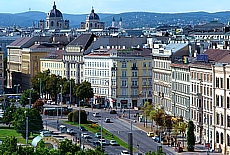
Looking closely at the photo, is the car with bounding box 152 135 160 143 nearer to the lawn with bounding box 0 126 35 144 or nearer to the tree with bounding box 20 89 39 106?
the lawn with bounding box 0 126 35 144

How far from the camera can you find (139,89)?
146625mm

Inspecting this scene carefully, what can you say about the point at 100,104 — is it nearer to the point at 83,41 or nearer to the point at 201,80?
the point at 83,41

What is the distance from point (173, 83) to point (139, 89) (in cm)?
2777

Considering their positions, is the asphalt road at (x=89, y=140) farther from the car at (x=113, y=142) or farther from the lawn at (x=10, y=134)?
the lawn at (x=10, y=134)

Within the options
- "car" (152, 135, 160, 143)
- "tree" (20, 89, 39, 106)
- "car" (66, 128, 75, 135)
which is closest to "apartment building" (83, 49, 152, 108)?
"tree" (20, 89, 39, 106)

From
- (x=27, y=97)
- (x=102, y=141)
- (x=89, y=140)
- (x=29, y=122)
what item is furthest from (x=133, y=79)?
(x=102, y=141)

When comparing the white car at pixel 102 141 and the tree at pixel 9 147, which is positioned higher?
the tree at pixel 9 147

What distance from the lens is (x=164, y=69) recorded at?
127 metres

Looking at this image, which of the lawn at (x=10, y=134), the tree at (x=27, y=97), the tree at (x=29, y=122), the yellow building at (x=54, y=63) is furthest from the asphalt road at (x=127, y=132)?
the yellow building at (x=54, y=63)

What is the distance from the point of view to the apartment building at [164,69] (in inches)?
4845

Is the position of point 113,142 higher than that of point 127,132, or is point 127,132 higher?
point 113,142

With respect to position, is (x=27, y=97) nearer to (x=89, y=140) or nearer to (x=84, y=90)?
(x=84, y=90)

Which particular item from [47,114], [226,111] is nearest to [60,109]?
[47,114]

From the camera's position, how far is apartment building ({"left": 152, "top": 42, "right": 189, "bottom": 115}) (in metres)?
123
